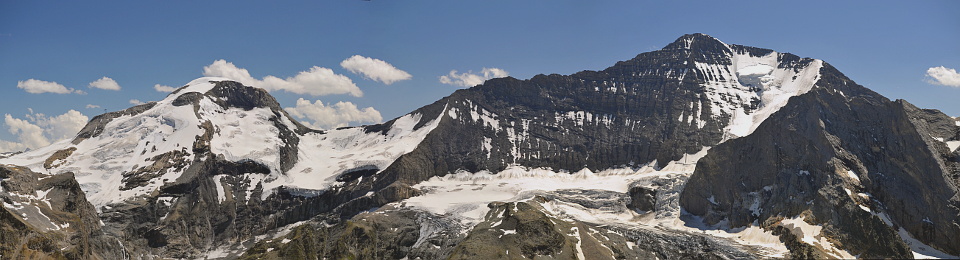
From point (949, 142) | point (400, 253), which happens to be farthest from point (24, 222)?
point (949, 142)

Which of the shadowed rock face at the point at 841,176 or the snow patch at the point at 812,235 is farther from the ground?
the shadowed rock face at the point at 841,176

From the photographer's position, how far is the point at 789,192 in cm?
15238

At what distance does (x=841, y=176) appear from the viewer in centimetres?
14750

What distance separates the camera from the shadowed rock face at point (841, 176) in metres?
133

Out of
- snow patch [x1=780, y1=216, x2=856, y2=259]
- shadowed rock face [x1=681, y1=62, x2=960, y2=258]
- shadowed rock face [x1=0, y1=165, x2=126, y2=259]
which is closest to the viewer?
shadowed rock face [x1=0, y1=165, x2=126, y2=259]

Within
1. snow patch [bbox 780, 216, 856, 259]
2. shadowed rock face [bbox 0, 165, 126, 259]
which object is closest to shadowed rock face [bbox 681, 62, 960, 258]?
snow patch [bbox 780, 216, 856, 259]

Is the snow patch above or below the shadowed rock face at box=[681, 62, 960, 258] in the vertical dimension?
below

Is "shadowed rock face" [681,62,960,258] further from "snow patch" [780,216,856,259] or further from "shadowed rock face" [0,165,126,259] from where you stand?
"shadowed rock face" [0,165,126,259]

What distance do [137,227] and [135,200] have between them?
38.5ft

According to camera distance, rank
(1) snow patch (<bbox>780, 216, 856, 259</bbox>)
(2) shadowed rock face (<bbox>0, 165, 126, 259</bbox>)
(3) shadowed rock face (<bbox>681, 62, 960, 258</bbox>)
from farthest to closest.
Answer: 1. (3) shadowed rock face (<bbox>681, 62, 960, 258</bbox>)
2. (1) snow patch (<bbox>780, 216, 856, 259</bbox>)
3. (2) shadowed rock face (<bbox>0, 165, 126, 259</bbox>)

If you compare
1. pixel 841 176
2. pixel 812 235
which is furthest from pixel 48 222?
pixel 841 176

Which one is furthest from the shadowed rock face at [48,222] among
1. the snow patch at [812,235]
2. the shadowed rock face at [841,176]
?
the snow patch at [812,235]

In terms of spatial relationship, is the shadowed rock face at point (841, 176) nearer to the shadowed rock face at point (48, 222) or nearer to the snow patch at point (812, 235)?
the snow patch at point (812, 235)

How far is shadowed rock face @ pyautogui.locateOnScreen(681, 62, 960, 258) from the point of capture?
13262 centimetres
